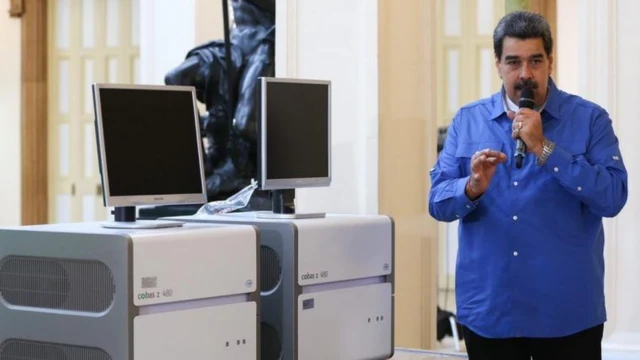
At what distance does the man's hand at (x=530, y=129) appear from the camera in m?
2.56

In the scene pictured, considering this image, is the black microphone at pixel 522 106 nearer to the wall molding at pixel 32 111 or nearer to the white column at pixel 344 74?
the white column at pixel 344 74

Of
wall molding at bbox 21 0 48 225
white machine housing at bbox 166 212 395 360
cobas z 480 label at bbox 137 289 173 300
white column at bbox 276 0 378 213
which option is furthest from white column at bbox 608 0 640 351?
wall molding at bbox 21 0 48 225

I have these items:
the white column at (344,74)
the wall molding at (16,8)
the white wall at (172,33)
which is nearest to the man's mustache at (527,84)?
the white column at (344,74)

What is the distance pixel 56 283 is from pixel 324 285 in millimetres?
856

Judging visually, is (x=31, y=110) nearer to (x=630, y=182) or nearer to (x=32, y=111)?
(x=32, y=111)

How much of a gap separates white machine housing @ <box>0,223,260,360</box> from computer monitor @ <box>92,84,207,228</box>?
0.11 m

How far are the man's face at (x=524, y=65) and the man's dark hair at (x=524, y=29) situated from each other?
0.04 ft

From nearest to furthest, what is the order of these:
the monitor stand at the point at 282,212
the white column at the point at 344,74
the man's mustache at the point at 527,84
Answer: the man's mustache at the point at 527,84 → the monitor stand at the point at 282,212 → the white column at the point at 344,74

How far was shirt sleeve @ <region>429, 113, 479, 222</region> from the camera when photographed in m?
2.73

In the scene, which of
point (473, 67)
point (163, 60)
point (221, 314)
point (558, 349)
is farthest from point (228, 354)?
point (473, 67)

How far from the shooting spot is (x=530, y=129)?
8.41 ft

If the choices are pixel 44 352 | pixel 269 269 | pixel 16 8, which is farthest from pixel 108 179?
pixel 16 8

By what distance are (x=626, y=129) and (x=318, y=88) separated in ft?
5.32

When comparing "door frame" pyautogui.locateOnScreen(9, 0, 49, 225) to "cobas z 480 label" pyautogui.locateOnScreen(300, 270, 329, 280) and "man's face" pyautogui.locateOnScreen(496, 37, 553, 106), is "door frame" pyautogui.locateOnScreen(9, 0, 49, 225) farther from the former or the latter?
"man's face" pyautogui.locateOnScreen(496, 37, 553, 106)
